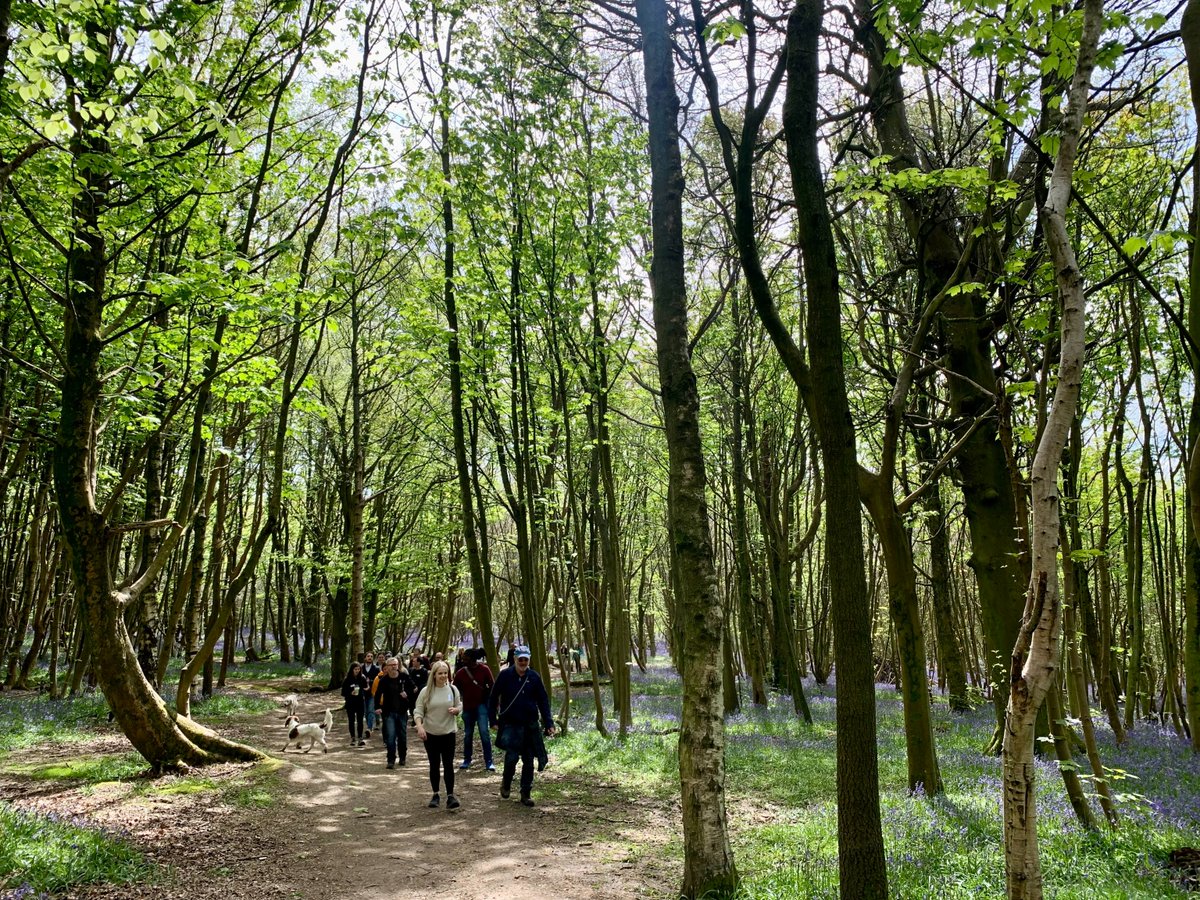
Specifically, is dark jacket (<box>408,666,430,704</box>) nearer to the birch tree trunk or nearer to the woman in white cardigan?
the woman in white cardigan

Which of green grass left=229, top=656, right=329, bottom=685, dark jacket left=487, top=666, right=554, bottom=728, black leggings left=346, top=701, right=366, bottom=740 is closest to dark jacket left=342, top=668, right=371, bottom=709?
black leggings left=346, top=701, right=366, bottom=740

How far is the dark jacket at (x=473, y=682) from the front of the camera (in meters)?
12.2

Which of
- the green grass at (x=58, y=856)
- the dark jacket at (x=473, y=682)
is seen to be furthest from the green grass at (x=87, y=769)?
the dark jacket at (x=473, y=682)

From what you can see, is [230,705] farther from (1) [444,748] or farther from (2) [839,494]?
(2) [839,494]

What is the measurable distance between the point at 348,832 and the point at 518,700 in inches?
102

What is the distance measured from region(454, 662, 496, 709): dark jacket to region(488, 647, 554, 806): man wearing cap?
7.69 feet

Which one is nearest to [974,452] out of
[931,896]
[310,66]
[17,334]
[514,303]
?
[931,896]

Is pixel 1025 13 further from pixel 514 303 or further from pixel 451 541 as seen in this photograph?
pixel 451 541

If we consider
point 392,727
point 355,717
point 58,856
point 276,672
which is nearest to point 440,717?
point 392,727

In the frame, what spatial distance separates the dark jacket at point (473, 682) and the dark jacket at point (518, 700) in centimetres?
221

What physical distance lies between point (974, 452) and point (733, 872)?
664 centimetres

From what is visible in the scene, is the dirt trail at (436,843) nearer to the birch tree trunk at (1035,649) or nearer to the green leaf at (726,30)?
the birch tree trunk at (1035,649)

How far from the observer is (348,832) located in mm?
8297

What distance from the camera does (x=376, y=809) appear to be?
31.2 feet
